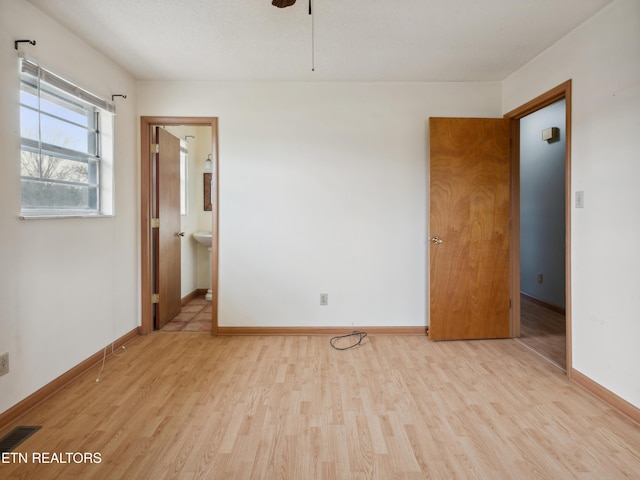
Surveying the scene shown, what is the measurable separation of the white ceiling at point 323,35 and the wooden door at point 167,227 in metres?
0.76

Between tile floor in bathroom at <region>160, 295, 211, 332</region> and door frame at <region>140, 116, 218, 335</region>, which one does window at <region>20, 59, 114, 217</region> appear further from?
tile floor in bathroom at <region>160, 295, 211, 332</region>

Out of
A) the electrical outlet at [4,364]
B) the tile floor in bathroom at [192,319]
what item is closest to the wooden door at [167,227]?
the tile floor in bathroom at [192,319]

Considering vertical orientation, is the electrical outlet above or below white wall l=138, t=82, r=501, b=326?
below

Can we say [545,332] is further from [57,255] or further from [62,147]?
[62,147]

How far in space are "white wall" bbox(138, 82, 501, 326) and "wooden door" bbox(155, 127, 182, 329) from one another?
1.54 ft

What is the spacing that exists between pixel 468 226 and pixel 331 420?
7.07 feet

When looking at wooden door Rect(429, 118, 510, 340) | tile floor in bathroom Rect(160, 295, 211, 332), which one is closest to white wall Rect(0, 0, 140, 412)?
tile floor in bathroom Rect(160, 295, 211, 332)

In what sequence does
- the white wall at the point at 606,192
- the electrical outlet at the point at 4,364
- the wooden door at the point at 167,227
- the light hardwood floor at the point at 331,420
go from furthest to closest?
1. the wooden door at the point at 167,227
2. the white wall at the point at 606,192
3. the electrical outlet at the point at 4,364
4. the light hardwood floor at the point at 331,420

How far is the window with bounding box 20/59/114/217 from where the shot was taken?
7.09 ft

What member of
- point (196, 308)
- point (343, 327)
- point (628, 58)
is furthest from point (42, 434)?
point (628, 58)

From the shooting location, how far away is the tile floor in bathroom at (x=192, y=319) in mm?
3662

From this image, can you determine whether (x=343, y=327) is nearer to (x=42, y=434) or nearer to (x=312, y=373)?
(x=312, y=373)

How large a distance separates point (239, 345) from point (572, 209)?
280 cm

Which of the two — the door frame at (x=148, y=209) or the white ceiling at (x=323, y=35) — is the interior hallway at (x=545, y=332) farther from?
the door frame at (x=148, y=209)
